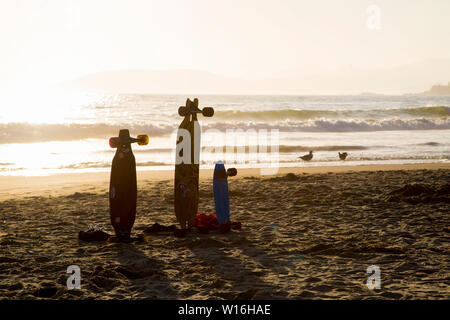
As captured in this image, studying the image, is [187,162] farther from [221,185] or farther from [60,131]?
[60,131]

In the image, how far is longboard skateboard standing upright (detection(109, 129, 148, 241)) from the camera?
6.18 meters

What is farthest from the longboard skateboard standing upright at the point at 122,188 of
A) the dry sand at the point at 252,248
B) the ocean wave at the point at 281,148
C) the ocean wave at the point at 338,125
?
the ocean wave at the point at 338,125

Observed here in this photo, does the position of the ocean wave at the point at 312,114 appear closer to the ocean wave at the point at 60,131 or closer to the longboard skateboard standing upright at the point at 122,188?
the ocean wave at the point at 60,131

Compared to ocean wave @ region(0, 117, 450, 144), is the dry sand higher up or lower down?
lower down

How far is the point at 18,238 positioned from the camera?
21.1ft

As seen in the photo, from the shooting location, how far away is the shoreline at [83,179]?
1054 centimetres

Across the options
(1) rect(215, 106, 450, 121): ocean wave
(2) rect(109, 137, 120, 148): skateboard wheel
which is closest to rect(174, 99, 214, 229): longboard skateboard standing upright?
(2) rect(109, 137, 120, 148): skateboard wheel

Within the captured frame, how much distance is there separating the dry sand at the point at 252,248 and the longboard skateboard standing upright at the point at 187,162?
45 centimetres

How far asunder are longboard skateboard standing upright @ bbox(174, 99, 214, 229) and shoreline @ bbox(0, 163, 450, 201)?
14.6 ft

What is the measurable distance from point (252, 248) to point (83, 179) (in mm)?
7511

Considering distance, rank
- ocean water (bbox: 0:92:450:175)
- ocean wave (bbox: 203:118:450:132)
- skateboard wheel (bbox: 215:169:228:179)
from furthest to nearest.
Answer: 1. ocean wave (bbox: 203:118:450:132)
2. ocean water (bbox: 0:92:450:175)
3. skateboard wheel (bbox: 215:169:228:179)

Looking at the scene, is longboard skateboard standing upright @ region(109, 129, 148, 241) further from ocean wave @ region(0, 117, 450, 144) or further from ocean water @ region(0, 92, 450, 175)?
ocean wave @ region(0, 117, 450, 144)

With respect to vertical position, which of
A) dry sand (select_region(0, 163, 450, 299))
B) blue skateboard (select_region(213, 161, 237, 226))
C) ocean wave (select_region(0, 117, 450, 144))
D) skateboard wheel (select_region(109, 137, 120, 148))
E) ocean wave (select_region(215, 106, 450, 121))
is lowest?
dry sand (select_region(0, 163, 450, 299))
